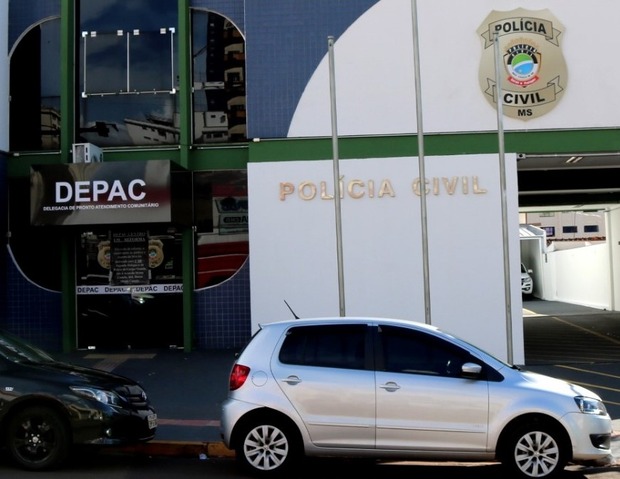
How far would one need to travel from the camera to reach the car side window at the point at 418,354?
823 cm

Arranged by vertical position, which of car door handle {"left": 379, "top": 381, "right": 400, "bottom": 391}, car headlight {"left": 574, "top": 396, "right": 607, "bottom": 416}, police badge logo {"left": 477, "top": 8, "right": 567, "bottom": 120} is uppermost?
police badge logo {"left": 477, "top": 8, "right": 567, "bottom": 120}

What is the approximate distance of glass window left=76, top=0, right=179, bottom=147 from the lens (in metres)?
18.2

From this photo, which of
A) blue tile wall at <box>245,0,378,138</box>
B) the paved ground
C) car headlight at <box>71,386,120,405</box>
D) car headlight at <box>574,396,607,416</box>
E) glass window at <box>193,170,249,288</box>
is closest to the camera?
car headlight at <box>574,396,607,416</box>

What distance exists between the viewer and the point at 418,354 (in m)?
8.32

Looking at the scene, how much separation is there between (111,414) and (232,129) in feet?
34.6

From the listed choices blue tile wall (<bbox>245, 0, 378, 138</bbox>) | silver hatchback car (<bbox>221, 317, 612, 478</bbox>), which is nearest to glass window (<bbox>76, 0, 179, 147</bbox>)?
blue tile wall (<bbox>245, 0, 378, 138</bbox>)

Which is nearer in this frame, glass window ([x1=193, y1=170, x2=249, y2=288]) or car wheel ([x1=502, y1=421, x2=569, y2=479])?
car wheel ([x1=502, y1=421, x2=569, y2=479])

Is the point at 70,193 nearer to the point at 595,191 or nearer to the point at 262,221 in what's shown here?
the point at 262,221

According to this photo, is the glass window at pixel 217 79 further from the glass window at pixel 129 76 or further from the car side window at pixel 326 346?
the car side window at pixel 326 346

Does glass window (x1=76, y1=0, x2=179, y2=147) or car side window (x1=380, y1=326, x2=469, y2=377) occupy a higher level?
glass window (x1=76, y1=0, x2=179, y2=147)

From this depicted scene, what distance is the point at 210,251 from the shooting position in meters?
18.0

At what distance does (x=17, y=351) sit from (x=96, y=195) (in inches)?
287

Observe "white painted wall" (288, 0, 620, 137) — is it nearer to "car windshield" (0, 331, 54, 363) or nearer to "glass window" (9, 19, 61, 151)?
"glass window" (9, 19, 61, 151)

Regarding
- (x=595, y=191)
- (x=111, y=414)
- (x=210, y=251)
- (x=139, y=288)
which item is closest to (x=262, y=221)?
(x=210, y=251)
